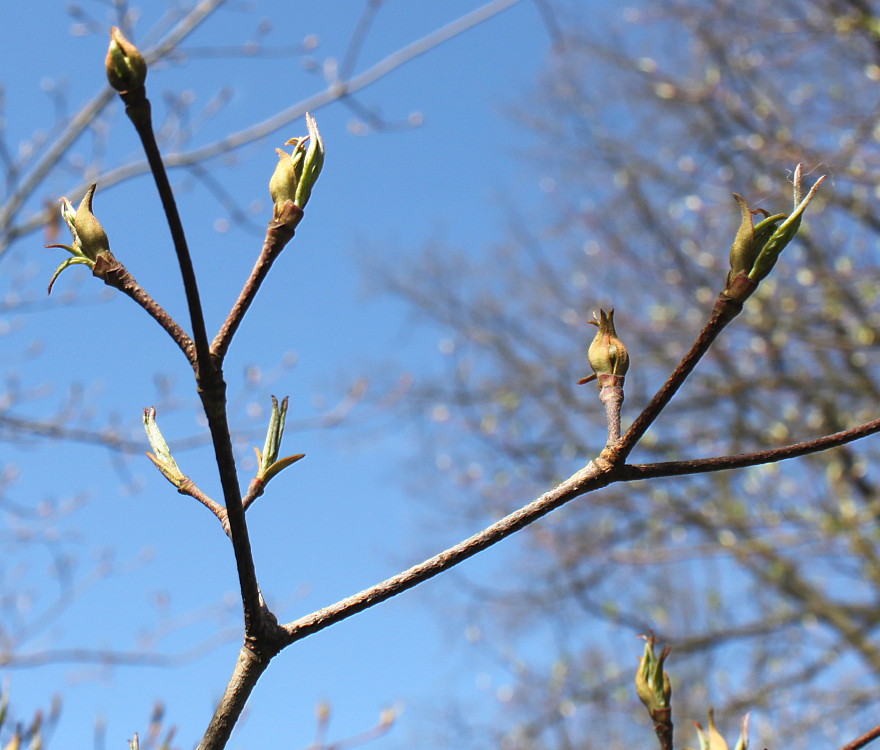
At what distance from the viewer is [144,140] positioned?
1.47 feet

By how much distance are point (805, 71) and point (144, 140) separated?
6.63 metres

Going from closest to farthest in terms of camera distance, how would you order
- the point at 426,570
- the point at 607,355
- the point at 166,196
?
1. the point at 166,196
2. the point at 426,570
3. the point at 607,355

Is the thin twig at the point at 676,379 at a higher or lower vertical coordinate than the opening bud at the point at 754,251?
lower

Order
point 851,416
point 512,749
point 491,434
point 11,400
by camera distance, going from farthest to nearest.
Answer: point 512,749
point 491,434
point 851,416
point 11,400

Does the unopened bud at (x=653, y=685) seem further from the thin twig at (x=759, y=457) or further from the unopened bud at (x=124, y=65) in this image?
the unopened bud at (x=124, y=65)

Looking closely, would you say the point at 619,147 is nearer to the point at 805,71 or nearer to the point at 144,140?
the point at 805,71

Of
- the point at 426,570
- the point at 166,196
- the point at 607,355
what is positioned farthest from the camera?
the point at 607,355

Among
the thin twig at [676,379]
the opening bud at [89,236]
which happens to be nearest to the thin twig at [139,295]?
the opening bud at [89,236]

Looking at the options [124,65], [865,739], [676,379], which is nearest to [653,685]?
[865,739]

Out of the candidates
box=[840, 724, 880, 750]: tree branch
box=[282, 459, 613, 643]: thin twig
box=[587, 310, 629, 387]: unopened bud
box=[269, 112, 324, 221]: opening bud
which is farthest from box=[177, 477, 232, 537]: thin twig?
box=[840, 724, 880, 750]: tree branch

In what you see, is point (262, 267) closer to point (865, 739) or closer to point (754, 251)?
point (754, 251)

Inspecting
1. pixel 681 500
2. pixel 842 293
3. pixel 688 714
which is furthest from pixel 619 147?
pixel 688 714

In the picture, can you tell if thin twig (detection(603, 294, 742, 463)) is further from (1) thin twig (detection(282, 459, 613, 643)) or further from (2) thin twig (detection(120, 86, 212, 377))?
(2) thin twig (detection(120, 86, 212, 377))

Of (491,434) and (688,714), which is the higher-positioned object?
(491,434)
